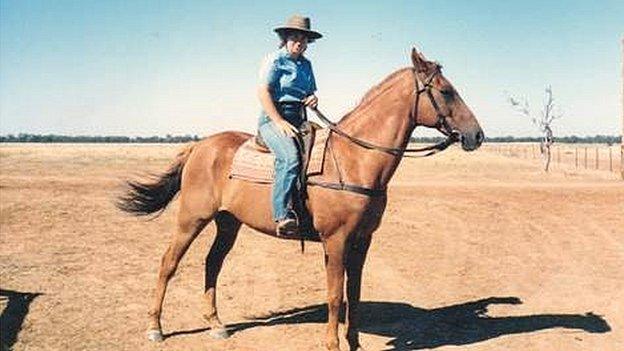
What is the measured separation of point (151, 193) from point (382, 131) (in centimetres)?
339

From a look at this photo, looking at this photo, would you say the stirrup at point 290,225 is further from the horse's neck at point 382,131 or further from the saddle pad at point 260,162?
the horse's neck at point 382,131

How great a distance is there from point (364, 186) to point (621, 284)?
5.80 metres

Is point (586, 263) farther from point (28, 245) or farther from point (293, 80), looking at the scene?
point (28, 245)

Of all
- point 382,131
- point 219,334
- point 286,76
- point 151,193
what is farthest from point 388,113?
point 151,193

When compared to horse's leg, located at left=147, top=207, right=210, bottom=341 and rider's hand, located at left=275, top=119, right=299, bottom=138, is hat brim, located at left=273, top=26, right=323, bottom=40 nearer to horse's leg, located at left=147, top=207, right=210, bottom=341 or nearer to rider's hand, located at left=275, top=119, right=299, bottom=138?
rider's hand, located at left=275, top=119, right=299, bottom=138

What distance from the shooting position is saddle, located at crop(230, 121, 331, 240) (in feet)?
20.9

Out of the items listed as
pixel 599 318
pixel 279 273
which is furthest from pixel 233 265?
pixel 599 318

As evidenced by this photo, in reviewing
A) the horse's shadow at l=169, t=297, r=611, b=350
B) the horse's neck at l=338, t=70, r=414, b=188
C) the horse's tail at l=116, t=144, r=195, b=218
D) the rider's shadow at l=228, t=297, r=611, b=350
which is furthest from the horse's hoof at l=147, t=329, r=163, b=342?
the horse's neck at l=338, t=70, r=414, b=188

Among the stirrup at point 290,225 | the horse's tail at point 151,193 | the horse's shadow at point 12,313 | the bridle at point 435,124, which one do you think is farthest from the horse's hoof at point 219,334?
the bridle at point 435,124

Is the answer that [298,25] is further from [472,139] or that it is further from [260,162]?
[472,139]

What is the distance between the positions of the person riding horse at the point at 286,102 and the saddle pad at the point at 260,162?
209 millimetres

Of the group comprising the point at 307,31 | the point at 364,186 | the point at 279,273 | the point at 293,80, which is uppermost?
the point at 307,31

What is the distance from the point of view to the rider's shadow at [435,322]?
7.23 metres

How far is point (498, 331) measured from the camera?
745cm
